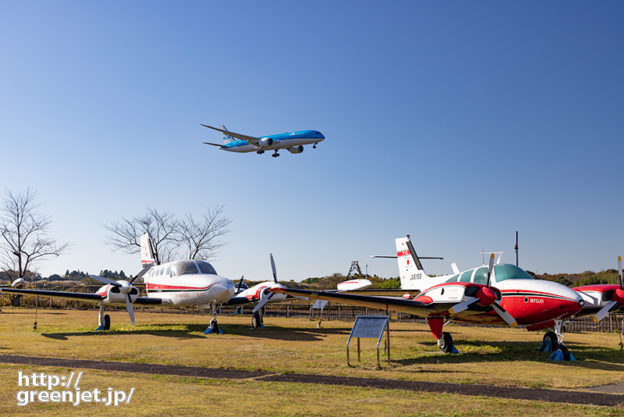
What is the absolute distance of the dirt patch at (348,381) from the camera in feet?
31.4

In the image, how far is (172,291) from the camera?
79.3ft

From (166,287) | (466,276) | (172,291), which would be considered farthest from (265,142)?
(466,276)

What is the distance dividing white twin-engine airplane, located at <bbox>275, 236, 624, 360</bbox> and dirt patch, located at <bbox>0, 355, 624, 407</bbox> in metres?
3.81

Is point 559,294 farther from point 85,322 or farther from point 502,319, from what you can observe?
point 85,322

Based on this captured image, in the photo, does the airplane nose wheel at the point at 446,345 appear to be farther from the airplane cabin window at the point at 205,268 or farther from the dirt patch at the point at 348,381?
the airplane cabin window at the point at 205,268

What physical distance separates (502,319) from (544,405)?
293 inches

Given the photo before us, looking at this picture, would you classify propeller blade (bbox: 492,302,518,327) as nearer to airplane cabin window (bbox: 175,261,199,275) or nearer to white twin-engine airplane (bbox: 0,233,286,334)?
white twin-engine airplane (bbox: 0,233,286,334)


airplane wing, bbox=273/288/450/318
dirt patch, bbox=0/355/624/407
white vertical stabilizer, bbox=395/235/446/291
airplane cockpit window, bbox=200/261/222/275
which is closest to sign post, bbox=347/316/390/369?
dirt patch, bbox=0/355/624/407

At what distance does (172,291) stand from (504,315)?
14728 millimetres

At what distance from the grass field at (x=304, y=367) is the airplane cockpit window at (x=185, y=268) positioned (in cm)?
267

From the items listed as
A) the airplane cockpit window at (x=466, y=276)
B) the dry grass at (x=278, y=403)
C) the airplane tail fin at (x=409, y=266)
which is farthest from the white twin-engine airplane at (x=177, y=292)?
the dry grass at (x=278, y=403)

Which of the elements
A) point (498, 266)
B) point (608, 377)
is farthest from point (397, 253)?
point (608, 377)

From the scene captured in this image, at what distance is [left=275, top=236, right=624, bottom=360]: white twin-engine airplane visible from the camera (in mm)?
15016

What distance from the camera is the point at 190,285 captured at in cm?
2325
